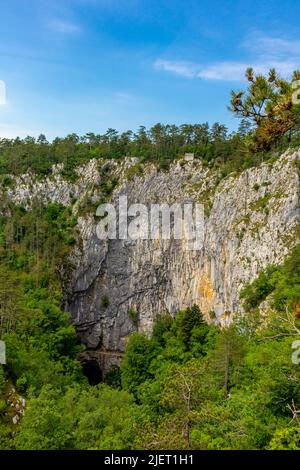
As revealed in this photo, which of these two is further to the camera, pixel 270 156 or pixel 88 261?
pixel 88 261

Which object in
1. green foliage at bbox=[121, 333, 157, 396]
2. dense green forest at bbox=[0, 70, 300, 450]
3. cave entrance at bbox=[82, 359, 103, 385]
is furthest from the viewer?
cave entrance at bbox=[82, 359, 103, 385]

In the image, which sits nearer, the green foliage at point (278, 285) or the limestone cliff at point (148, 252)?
the green foliage at point (278, 285)

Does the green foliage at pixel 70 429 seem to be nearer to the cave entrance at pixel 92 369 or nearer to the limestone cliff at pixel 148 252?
the limestone cliff at pixel 148 252

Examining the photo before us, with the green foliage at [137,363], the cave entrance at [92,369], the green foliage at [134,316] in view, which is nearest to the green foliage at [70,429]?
the green foliage at [137,363]

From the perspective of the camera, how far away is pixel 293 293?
24828 millimetres

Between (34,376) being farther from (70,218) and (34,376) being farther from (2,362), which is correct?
(70,218)

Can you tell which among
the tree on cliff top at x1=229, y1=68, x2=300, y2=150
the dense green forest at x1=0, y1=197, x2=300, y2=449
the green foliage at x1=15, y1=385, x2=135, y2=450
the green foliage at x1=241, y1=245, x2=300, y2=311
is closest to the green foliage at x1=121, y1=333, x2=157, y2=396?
the dense green forest at x1=0, y1=197, x2=300, y2=449

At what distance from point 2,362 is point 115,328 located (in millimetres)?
27432

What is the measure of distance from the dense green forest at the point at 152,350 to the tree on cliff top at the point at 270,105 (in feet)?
0.08

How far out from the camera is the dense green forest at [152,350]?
10.9 meters

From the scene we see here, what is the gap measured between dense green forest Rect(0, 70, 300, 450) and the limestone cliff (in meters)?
1.78

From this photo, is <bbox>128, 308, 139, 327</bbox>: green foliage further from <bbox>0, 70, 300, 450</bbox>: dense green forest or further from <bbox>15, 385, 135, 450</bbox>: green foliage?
<bbox>15, 385, 135, 450</bbox>: green foliage

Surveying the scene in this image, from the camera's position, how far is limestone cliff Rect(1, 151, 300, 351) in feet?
133
